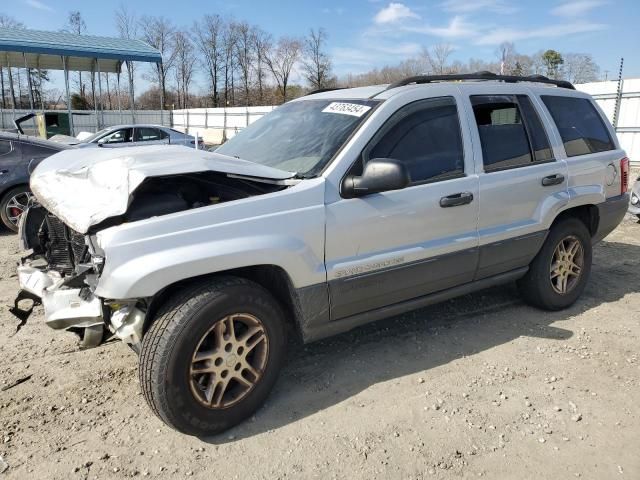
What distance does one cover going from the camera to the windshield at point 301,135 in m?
3.28

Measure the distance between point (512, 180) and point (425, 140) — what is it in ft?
2.92

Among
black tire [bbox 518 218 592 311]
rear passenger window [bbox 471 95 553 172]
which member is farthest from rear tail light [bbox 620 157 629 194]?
rear passenger window [bbox 471 95 553 172]

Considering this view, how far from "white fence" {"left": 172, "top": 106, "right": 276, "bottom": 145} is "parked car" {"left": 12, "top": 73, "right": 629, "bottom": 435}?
25.0 metres

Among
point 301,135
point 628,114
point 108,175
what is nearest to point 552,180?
point 301,135

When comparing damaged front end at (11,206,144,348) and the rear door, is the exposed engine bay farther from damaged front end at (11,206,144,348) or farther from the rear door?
the rear door

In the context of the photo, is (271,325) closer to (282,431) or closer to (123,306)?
(282,431)

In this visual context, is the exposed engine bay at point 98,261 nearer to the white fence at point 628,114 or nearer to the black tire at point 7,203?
the black tire at point 7,203

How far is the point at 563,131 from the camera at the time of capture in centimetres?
443

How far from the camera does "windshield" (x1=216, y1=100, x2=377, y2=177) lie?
3.28 meters

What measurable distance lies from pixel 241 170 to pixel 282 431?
1.52 metres

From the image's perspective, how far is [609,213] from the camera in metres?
4.81

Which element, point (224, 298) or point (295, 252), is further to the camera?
point (295, 252)

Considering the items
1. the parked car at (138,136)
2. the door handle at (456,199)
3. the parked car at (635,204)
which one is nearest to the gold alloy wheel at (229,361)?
the door handle at (456,199)

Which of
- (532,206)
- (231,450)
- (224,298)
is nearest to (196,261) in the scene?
(224,298)
